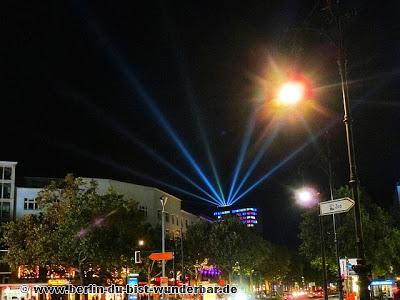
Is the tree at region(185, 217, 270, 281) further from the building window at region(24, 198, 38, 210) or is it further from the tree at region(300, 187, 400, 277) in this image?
the building window at region(24, 198, 38, 210)

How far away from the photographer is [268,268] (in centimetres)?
Result: 8950

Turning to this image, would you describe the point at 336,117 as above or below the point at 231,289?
above

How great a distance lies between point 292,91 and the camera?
1010cm

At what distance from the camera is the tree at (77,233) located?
45.0m

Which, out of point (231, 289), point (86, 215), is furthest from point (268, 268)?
point (86, 215)

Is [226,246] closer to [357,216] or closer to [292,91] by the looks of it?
[357,216]

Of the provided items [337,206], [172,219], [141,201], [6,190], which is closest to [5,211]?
[6,190]

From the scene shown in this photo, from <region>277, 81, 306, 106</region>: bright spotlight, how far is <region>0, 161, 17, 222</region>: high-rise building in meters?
69.8

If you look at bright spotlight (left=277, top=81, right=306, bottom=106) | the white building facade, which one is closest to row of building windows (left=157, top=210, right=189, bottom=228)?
the white building facade

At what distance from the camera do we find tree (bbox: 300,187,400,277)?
147 ft

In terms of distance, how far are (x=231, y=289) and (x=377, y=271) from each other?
1488 cm

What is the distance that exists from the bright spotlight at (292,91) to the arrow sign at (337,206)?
8.14 feet

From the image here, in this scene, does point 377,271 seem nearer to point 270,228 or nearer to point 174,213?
point 174,213

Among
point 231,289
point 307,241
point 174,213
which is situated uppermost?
point 174,213
